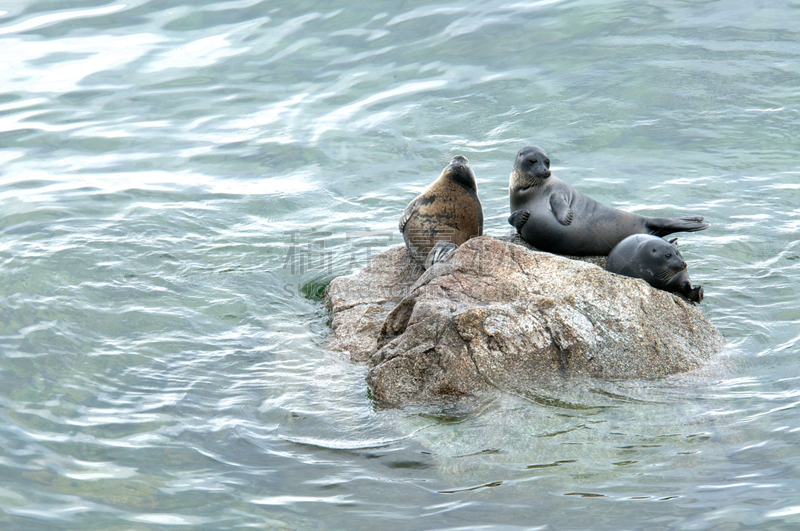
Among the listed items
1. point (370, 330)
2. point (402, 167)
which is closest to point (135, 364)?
point (370, 330)

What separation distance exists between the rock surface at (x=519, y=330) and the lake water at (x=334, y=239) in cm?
15

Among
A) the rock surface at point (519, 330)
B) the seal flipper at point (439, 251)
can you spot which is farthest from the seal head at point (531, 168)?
the rock surface at point (519, 330)

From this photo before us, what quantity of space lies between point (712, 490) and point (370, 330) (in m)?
2.68

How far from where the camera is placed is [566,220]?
640 centimetres

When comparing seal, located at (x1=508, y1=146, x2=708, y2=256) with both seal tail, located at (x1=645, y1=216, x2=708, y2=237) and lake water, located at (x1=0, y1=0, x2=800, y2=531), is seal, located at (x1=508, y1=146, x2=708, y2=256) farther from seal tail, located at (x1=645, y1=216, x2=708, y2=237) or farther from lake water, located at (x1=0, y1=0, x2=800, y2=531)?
lake water, located at (x1=0, y1=0, x2=800, y2=531)

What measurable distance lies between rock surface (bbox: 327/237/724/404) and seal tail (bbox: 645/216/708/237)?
106cm

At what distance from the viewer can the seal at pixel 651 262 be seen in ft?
18.5

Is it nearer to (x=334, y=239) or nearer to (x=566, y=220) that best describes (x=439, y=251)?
(x=566, y=220)

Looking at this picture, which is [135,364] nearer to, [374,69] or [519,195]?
[519,195]

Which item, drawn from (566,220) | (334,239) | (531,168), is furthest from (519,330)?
(334,239)

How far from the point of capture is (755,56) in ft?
36.7

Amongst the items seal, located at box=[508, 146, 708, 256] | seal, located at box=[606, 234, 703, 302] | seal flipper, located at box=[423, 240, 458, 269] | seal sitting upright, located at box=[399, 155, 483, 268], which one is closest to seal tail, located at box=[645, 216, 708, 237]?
seal, located at box=[508, 146, 708, 256]

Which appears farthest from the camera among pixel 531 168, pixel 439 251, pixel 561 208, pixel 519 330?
pixel 531 168

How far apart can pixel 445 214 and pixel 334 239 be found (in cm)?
168
